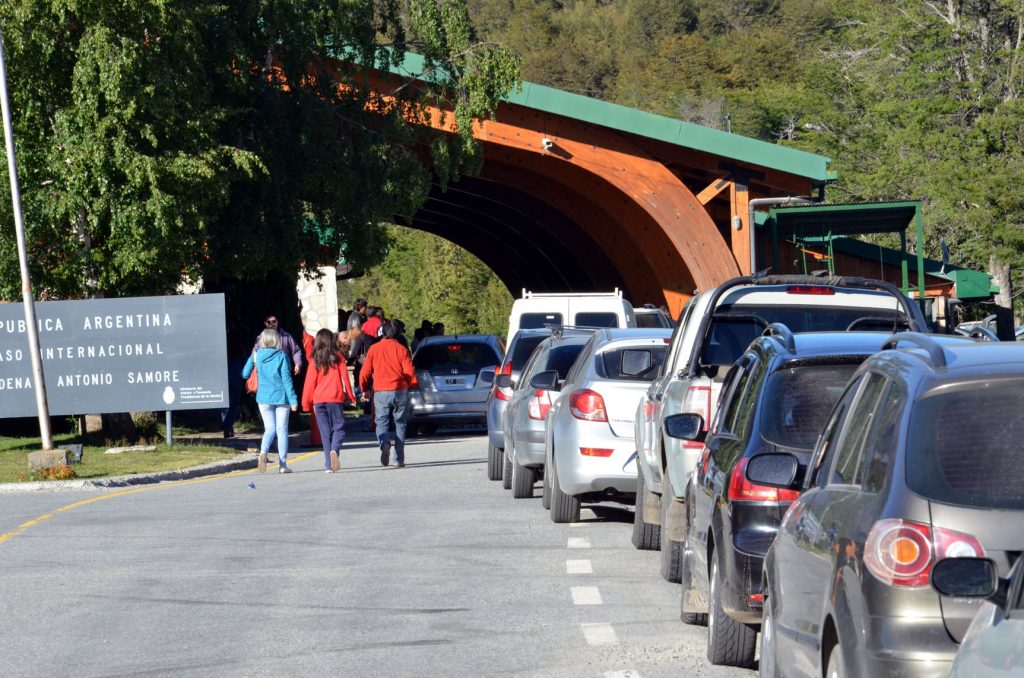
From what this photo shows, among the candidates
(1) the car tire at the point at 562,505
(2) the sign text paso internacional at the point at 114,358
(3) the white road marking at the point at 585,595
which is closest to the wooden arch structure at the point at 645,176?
(2) the sign text paso internacional at the point at 114,358

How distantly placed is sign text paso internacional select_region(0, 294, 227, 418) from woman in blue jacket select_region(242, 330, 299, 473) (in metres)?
4.58

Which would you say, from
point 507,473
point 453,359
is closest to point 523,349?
point 507,473

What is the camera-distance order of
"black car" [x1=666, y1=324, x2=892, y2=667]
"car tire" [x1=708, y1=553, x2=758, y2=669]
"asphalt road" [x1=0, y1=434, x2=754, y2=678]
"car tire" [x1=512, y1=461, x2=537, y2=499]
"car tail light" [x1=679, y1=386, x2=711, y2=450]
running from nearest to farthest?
"black car" [x1=666, y1=324, x2=892, y2=667]
"car tire" [x1=708, y1=553, x2=758, y2=669]
"asphalt road" [x1=0, y1=434, x2=754, y2=678]
"car tail light" [x1=679, y1=386, x2=711, y2=450]
"car tire" [x1=512, y1=461, x2=537, y2=499]

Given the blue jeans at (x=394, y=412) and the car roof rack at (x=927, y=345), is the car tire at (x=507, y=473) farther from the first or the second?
the car roof rack at (x=927, y=345)

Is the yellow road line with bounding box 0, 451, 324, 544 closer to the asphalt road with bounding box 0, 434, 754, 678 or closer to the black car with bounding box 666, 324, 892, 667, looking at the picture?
the asphalt road with bounding box 0, 434, 754, 678

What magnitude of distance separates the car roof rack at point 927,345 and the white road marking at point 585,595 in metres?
4.43

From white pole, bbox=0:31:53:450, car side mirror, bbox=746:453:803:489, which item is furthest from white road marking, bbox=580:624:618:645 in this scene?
white pole, bbox=0:31:53:450

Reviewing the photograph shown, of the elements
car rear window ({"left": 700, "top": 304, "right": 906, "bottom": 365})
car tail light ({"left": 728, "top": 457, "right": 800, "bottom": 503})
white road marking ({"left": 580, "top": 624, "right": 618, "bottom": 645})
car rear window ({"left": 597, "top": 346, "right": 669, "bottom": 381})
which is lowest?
white road marking ({"left": 580, "top": 624, "right": 618, "bottom": 645})

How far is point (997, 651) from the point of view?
11.4ft

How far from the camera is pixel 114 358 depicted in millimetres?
25219

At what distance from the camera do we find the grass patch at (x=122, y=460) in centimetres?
2095

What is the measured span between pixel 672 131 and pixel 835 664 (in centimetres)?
3001

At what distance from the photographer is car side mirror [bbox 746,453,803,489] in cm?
609

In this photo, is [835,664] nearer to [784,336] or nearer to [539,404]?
[784,336]
